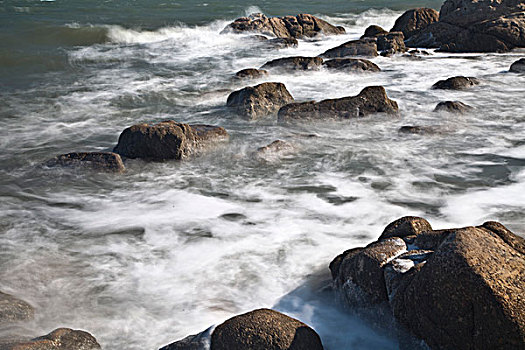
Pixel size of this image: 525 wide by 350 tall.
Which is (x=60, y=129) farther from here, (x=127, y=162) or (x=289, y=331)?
(x=289, y=331)

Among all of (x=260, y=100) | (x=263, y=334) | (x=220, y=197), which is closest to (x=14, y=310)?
(x=263, y=334)

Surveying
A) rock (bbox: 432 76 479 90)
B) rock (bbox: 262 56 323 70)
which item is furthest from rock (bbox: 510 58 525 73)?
rock (bbox: 262 56 323 70)

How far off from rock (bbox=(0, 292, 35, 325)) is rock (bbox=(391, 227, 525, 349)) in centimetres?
Result: 238

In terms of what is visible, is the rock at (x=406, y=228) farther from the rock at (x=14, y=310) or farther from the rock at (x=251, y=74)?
the rock at (x=251, y=74)

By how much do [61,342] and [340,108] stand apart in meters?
5.72

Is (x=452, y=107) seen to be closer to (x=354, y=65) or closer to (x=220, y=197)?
(x=354, y=65)

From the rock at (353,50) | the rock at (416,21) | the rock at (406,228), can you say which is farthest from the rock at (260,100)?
the rock at (416,21)

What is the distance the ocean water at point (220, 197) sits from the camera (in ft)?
12.0

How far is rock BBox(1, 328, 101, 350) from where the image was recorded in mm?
2852

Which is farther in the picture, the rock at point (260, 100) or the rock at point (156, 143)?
the rock at point (260, 100)

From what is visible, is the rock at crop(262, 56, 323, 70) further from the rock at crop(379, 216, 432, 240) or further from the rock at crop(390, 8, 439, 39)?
the rock at crop(379, 216, 432, 240)

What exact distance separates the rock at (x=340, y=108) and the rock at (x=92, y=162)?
2671mm

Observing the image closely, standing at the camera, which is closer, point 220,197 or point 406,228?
point 406,228

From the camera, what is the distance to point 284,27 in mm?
18109
